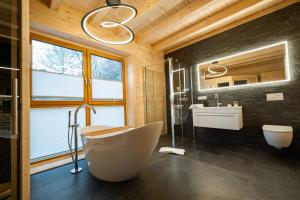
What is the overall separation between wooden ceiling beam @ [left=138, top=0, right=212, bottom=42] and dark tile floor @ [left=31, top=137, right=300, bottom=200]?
245cm

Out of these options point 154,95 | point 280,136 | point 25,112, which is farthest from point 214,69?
point 25,112

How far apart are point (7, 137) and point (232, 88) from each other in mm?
3531

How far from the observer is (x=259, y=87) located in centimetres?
252

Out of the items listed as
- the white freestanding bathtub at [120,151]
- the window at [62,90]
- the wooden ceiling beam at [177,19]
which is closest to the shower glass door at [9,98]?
the white freestanding bathtub at [120,151]

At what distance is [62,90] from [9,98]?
1.20m

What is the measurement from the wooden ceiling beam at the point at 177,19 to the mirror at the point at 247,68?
1181 millimetres

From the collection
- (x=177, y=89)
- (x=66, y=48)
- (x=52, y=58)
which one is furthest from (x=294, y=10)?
(x=52, y=58)

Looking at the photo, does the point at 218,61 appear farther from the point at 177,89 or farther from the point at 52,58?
the point at 52,58

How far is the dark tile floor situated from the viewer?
128 cm

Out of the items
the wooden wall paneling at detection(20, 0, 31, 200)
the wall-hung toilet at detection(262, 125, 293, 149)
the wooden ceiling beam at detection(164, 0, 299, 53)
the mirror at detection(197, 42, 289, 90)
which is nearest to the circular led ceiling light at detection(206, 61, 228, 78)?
the mirror at detection(197, 42, 289, 90)

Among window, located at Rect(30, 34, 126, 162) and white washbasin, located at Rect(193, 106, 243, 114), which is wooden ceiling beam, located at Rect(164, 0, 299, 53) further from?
window, located at Rect(30, 34, 126, 162)

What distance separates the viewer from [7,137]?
1275 millimetres

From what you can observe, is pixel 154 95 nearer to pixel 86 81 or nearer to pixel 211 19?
pixel 86 81

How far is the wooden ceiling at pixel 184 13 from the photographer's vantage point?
2174 mm
